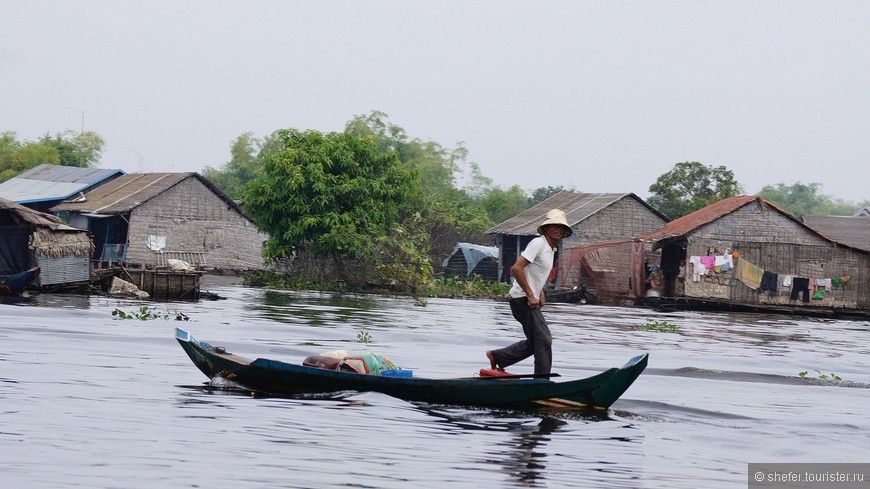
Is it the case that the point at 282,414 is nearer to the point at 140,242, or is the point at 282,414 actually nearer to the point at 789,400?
the point at 789,400

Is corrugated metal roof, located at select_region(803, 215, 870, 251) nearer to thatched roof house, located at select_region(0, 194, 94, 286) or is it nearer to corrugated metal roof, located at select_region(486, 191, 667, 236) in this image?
corrugated metal roof, located at select_region(486, 191, 667, 236)

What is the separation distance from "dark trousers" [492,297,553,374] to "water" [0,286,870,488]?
50cm

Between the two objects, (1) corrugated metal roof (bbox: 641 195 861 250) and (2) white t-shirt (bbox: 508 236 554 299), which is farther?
(1) corrugated metal roof (bbox: 641 195 861 250)

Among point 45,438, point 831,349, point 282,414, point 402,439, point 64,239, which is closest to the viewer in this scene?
point 45,438

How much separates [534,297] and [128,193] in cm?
3496

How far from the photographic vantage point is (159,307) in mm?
22203

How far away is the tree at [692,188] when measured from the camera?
48.6m

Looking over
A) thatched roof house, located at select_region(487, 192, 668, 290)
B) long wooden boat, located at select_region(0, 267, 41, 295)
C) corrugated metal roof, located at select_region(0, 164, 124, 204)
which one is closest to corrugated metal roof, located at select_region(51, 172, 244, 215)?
corrugated metal roof, located at select_region(0, 164, 124, 204)

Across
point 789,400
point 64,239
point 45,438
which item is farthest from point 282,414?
point 64,239

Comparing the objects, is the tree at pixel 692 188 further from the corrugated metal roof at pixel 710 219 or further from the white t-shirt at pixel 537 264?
the white t-shirt at pixel 537 264

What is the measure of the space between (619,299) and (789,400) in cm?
2466

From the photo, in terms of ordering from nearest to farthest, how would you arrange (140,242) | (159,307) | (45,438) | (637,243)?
(45,438) → (159,307) → (637,243) → (140,242)

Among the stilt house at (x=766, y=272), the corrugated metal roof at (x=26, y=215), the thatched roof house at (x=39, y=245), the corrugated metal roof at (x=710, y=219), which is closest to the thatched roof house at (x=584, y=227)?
the corrugated metal roof at (x=710, y=219)

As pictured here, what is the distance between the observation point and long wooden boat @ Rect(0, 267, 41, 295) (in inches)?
927
